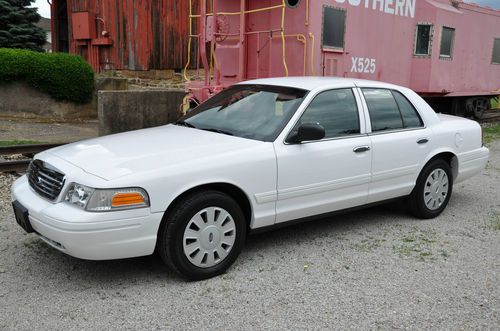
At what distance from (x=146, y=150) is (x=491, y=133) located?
10744mm

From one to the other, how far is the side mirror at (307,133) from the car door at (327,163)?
62 millimetres

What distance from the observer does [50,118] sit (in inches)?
515

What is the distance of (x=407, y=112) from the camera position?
543 cm

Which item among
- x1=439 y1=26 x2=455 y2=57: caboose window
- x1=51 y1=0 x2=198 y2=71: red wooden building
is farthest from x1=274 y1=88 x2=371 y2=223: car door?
x1=51 y1=0 x2=198 y2=71: red wooden building

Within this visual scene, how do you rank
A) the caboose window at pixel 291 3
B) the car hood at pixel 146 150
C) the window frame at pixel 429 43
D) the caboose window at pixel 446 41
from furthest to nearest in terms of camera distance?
the caboose window at pixel 446 41 < the window frame at pixel 429 43 < the caboose window at pixel 291 3 < the car hood at pixel 146 150

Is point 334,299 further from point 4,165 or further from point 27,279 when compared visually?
point 4,165

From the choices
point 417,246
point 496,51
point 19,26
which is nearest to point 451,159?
point 417,246

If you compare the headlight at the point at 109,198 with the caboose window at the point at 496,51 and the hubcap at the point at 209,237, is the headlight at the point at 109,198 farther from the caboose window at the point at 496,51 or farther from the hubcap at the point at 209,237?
the caboose window at the point at 496,51

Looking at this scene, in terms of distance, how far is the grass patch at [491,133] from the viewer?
11.4 metres

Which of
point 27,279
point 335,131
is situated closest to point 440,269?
point 335,131

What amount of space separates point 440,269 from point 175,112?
7431mm

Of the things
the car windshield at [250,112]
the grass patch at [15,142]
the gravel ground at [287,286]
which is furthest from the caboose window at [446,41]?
A: the grass patch at [15,142]

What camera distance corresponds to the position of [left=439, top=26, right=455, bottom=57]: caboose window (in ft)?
34.3

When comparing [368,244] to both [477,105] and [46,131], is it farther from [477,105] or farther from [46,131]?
[477,105]
